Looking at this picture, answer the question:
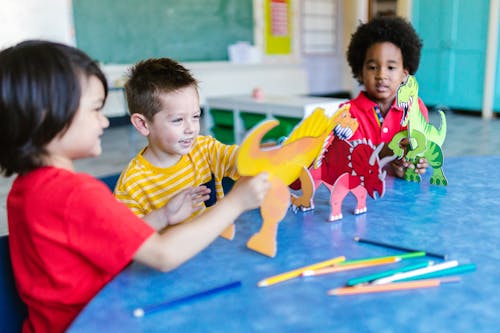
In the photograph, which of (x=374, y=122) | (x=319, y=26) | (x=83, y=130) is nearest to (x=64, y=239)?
(x=83, y=130)

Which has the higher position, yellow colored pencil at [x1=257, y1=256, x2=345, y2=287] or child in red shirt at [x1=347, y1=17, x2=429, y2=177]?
child in red shirt at [x1=347, y1=17, x2=429, y2=177]

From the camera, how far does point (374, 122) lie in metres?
1.51

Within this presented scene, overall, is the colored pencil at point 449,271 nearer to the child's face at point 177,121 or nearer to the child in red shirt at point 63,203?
the child in red shirt at point 63,203

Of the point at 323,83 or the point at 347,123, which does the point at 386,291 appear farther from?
the point at 323,83

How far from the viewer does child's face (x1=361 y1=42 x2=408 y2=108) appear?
61.6 inches

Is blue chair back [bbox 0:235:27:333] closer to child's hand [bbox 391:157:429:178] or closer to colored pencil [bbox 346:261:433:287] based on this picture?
colored pencil [bbox 346:261:433:287]

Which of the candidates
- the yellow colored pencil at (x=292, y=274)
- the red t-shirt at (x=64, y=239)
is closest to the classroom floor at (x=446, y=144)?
the red t-shirt at (x=64, y=239)

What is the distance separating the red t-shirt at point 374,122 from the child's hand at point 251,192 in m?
0.69

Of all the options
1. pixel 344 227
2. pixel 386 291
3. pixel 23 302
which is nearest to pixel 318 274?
pixel 386 291

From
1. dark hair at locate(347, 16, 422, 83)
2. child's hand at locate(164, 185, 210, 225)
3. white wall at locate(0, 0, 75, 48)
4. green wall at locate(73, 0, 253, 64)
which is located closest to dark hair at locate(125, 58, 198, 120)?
child's hand at locate(164, 185, 210, 225)

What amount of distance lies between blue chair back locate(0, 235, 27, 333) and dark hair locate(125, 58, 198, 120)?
443 millimetres

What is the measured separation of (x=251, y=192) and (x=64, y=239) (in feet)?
0.92

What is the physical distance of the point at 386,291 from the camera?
26.1 inches

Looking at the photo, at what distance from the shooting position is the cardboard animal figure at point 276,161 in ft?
2.50
